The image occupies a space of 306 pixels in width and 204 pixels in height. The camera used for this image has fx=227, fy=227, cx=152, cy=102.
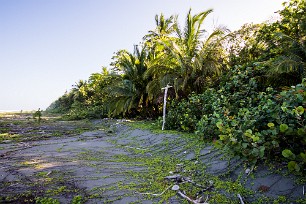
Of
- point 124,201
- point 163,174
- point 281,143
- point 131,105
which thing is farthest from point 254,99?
point 131,105

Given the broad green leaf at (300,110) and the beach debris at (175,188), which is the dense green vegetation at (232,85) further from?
the beach debris at (175,188)

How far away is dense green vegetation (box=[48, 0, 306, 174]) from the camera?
2.80 meters

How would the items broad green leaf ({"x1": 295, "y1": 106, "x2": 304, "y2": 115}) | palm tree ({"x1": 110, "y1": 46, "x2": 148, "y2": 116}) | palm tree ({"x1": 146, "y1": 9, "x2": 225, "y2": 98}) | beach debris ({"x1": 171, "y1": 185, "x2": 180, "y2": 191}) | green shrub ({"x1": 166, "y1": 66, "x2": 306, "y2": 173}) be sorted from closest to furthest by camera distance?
1. broad green leaf ({"x1": 295, "y1": 106, "x2": 304, "y2": 115})
2. green shrub ({"x1": 166, "y1": 66, "x2": 306, "y2": 173})
3. beach debris ({"x1": 171, "y1": 185, "x2": 180, "y2": 191})
4. palm tree ({"x1": 146, "y1": 9, "x2": 225, "y2": 98})
5. palm tree ({"x1": 110, "y1": 46, "x2": 148, "y2": 116})

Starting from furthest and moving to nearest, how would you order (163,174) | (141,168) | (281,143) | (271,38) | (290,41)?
(271,38)
(290,41)
(141,168)
(163,174)
(281,143)

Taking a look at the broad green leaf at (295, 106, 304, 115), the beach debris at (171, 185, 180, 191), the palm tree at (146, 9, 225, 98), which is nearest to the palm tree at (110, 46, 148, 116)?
the palm tree at (146, 9, 225, 98)

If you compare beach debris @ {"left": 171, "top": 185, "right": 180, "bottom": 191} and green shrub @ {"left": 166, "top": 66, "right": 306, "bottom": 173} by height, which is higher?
green shrub @ {"left": 166, "top": 66, "right": 306, "bottom": 173}

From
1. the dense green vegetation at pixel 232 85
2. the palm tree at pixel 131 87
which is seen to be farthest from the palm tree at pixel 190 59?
the palm tree at pixel 131 87

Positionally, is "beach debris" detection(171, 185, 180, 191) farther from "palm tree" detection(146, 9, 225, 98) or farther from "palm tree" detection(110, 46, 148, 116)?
"palm tree" detection(110, 46, 148, 116)

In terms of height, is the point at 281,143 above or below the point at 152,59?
below

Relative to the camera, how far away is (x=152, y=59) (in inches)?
440

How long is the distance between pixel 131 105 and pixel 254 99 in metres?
6.66

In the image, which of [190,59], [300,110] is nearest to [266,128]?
[300,110]

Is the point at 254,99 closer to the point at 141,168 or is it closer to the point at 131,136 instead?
the point at 141,168

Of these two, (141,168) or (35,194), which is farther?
(141,168)
